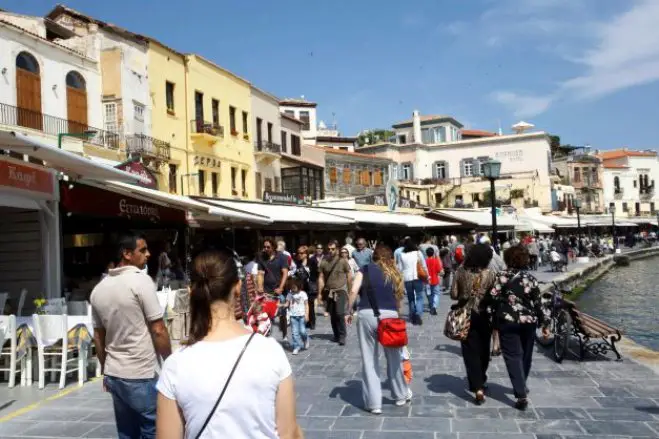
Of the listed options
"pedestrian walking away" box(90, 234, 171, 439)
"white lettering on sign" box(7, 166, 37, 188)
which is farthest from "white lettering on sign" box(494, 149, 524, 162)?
"pedestrian walking away" box(90, 234, 171, 439)

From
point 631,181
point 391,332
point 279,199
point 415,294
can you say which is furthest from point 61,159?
point 631,181


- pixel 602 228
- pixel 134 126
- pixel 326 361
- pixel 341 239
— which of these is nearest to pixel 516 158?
pixel 602 228

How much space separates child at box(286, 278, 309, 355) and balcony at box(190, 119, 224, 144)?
1640cm

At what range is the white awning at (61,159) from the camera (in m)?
6.59

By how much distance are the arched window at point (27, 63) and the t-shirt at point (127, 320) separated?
16.3 m

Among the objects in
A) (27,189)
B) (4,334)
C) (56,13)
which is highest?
(56,13)

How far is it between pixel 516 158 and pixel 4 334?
53820mm

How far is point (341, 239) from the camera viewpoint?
30.0 meters

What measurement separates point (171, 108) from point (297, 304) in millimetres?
16576

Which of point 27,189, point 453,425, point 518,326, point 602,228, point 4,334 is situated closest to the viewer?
point 453,425

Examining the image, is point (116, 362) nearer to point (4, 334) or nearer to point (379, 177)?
point (4, 334)

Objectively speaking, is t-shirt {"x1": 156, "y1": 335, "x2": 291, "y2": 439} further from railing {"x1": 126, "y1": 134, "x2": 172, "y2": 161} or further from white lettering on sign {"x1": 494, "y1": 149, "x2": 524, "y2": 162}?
white lettering on sign {"x1": 494, "y1": 149, "x2": 524, "y2": 162}

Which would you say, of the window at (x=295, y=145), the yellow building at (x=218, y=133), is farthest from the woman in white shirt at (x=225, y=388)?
the window at (x=295, y=145)

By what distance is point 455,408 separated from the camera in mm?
5605
